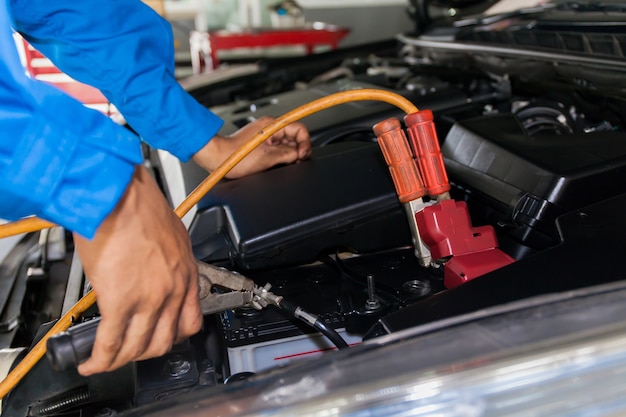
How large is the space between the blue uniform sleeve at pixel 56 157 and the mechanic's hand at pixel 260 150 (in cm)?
56

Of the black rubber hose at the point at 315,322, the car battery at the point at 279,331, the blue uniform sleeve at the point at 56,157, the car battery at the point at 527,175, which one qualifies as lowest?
the car battery at the point at 279,331

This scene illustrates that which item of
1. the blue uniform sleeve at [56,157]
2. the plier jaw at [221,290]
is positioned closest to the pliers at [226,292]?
the plier jaw at [221,290]

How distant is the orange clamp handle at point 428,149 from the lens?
90 centimetres

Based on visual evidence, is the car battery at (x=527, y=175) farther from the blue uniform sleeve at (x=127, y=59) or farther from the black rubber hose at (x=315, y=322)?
the blue uniform sleeve at (x=127, y=59)

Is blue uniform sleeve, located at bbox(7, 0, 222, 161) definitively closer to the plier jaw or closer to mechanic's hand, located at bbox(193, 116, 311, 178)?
mechanic's hand, located at bbox(193, 116, 311, 178)

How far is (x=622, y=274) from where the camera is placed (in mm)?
702

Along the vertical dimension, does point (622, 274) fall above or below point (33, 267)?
above

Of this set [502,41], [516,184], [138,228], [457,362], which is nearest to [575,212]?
[516,184]

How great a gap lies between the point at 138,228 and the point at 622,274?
0.53 m

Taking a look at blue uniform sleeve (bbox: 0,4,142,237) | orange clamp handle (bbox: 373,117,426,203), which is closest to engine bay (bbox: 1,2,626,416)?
orange clamp handle (bbox: 373,117,426,203)

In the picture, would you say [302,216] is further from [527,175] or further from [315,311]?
[527,175]

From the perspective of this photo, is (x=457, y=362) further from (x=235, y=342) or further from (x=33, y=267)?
(x=33, y=267)

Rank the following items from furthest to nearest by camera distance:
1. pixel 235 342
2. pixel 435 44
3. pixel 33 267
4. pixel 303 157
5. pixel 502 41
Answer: pixel 435 44 → pixel 502 41 → pixel 33 267 → pixel 303 157 → pixel 235 342

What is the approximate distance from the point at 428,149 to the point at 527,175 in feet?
0.51
